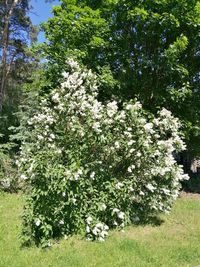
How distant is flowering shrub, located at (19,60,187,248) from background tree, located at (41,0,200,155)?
12.5ft

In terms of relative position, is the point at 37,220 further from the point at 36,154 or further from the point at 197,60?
the point at 197,60

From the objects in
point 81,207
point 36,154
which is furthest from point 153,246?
point 36,154

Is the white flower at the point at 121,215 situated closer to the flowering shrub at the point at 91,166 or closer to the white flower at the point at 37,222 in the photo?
the flowering shrub at the point at 91,166

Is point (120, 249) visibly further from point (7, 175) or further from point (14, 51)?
point (14, 51)

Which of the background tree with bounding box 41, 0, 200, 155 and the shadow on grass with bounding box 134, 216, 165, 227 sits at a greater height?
the background tree with bounding box 41, 0, 200, 155

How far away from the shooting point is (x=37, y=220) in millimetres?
6668

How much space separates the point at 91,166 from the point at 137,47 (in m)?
6.59

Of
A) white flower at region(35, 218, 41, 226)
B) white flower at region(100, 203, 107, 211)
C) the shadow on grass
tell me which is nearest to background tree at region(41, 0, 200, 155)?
the shadow on grass

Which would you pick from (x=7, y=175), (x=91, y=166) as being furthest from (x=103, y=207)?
(x=7, y=175)

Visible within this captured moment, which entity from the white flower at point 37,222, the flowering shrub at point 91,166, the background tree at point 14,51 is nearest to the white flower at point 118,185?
the flowering shrub at point 91,166

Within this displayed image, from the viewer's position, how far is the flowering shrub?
6.91 meters

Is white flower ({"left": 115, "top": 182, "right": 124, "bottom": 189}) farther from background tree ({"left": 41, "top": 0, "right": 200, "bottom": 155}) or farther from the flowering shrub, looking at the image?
background tree ({"left": 41, "top": 0, "right": 200, "bottom": 155})

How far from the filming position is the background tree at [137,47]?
38.6 feet

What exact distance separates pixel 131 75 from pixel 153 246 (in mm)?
6752
